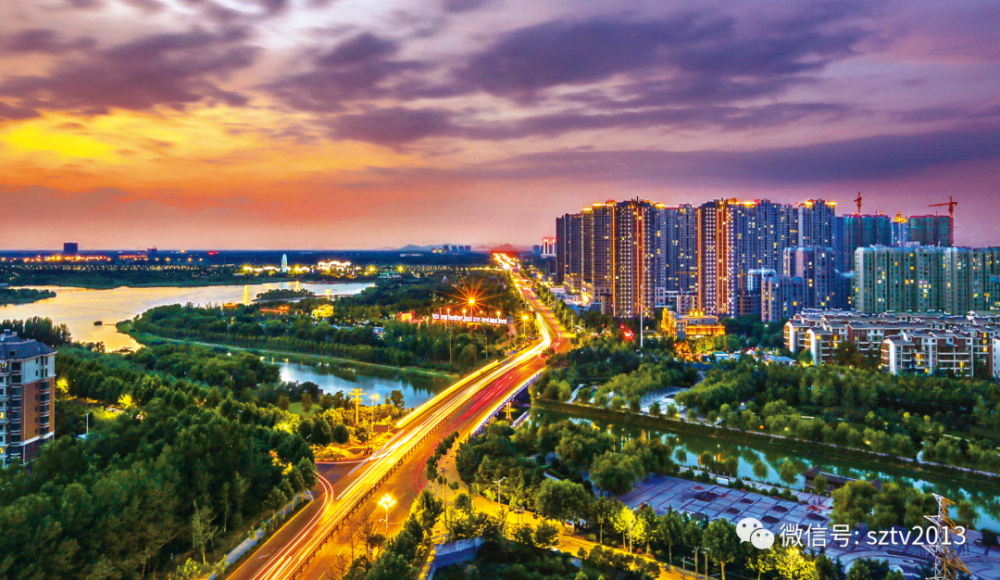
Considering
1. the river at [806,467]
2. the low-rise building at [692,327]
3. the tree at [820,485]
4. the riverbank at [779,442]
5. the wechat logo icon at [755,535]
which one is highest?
the low-rise building at [692,327]

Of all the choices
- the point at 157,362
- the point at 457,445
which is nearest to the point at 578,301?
the point at 157,362

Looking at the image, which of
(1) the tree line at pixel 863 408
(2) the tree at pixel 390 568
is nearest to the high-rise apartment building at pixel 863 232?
(1) the tree line at pixel 863 408

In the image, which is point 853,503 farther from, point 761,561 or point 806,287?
point 806,287

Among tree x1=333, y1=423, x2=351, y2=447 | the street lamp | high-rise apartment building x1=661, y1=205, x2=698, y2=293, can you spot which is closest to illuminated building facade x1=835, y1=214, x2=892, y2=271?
high-rise apartment building x1=661, y1=205, x2=698, y2=293

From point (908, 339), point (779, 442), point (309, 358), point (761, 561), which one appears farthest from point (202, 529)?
point (908, 339)

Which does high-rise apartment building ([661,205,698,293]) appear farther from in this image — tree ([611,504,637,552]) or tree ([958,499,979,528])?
tree ([611,504,637,552])

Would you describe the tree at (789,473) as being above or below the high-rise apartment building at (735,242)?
below

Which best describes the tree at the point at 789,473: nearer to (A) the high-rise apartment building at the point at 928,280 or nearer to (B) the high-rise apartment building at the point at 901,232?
(A) the high-rise apartment building at the point at 928,280
